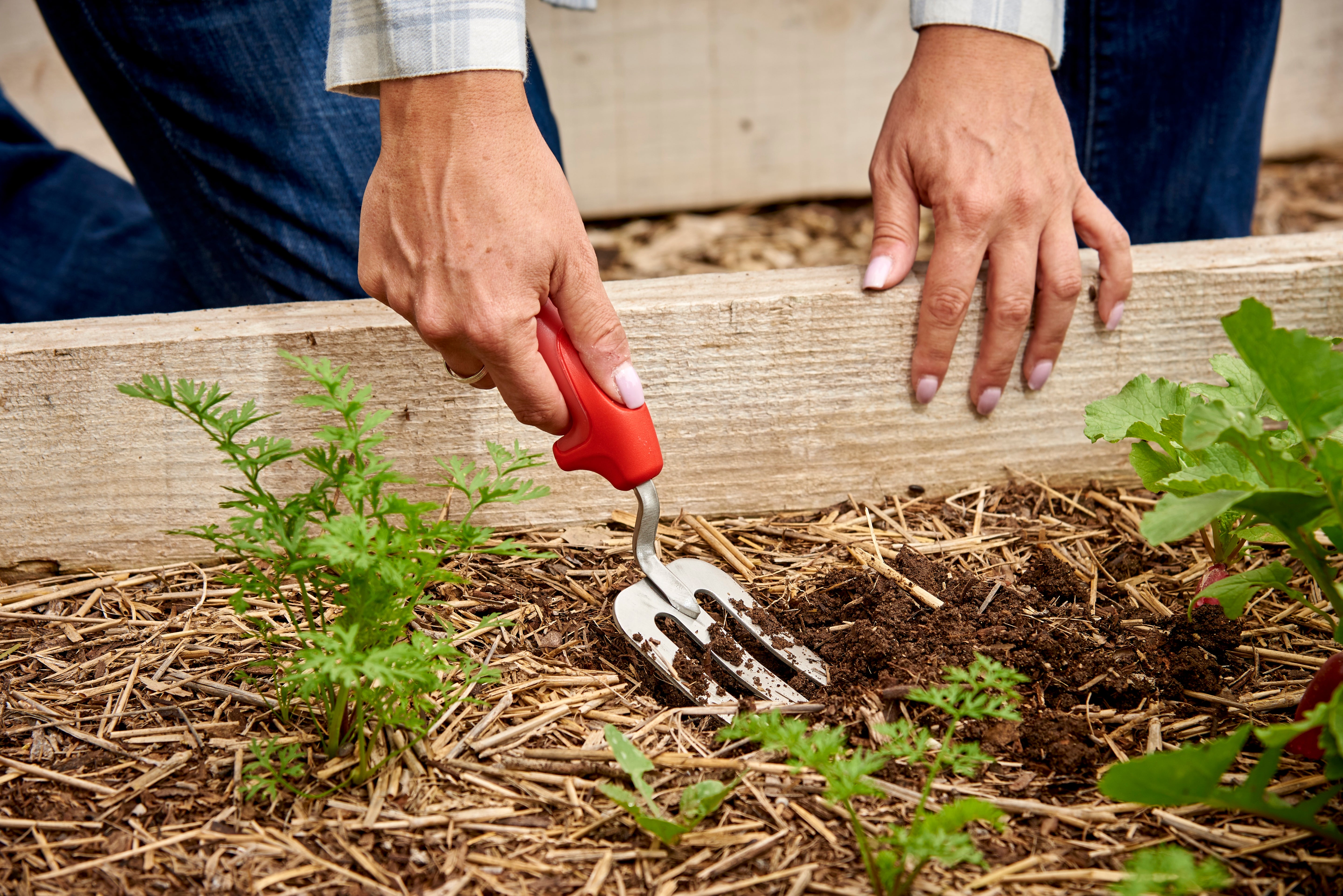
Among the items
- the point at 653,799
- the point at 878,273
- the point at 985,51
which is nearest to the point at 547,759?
the point at 653,799

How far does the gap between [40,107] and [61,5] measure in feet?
4.63

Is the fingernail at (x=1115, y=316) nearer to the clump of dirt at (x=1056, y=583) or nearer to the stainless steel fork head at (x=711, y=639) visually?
the clump of dirt at (x=1056, y=583)

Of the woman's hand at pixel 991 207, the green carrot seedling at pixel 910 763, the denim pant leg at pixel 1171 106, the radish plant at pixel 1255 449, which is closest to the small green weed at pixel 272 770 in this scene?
the green carrot seedling at pixel 910 763

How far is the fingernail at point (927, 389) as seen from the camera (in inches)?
58.2

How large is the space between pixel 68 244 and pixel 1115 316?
7.37 feet

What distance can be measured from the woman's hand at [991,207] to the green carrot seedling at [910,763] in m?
0.59

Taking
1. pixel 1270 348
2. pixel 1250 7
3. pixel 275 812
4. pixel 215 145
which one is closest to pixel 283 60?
pixel 215 145

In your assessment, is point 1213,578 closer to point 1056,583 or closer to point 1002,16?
point 1056,583

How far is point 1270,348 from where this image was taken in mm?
925

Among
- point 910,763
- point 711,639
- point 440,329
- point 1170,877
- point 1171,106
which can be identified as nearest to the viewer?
point 1170,877

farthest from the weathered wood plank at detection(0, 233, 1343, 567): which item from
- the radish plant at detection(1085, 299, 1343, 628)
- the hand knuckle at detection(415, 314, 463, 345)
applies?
the radish plant at detection(1085, 299, 1343, 628)

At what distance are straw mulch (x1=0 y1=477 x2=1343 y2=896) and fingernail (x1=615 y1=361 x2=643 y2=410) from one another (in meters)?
0.31

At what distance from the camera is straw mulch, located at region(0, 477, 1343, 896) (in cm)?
94

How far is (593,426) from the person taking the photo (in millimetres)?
1228
